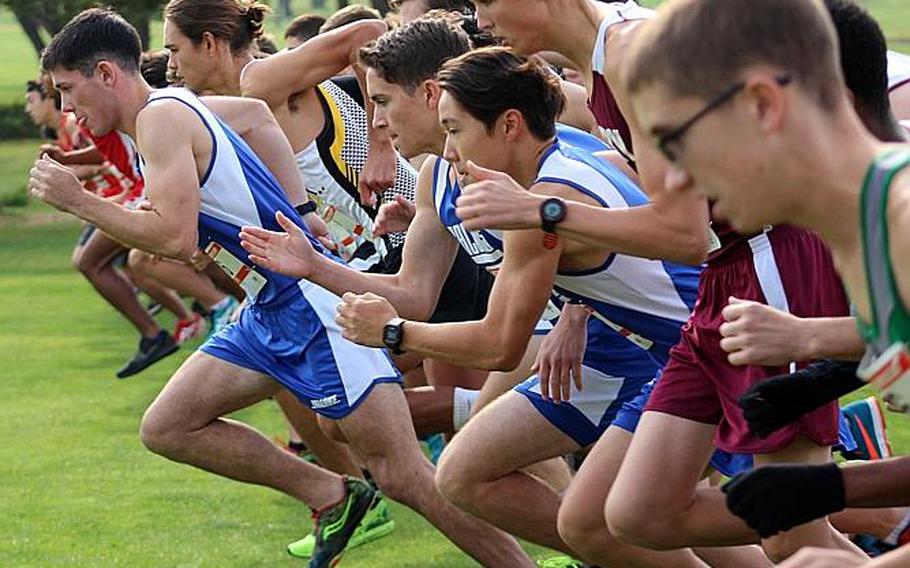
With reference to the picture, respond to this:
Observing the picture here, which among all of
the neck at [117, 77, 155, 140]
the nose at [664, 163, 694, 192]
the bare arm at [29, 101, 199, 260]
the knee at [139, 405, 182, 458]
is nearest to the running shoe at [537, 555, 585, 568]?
the knee at [139, 405, 182, 458]

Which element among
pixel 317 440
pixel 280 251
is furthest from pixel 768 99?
pixel 317 440

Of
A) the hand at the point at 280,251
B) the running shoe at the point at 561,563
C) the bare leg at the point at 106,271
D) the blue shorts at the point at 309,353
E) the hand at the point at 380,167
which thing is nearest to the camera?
the hand at the point at 280,251

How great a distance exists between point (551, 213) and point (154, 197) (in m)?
2.09

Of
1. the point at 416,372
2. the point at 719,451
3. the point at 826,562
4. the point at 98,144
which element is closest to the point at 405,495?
the point at 719,451

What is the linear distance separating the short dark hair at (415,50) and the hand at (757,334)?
2.35 meters

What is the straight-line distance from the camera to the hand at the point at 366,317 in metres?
5.08

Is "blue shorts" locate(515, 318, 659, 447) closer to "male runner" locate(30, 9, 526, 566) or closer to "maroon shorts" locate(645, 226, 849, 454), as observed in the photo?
"maroon shorts" locate(645, 226, 849, 454)

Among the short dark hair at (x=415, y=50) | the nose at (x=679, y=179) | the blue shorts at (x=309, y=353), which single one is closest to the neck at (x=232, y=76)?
the blue shorts at (x=309, y=353)

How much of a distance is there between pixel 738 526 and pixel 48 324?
11.0 m

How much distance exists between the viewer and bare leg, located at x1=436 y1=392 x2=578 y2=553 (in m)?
5.29

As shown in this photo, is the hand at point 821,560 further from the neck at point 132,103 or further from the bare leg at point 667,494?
the neck at point 132,103

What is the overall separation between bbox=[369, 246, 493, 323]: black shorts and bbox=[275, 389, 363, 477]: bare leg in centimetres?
78

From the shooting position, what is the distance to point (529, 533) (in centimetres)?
543

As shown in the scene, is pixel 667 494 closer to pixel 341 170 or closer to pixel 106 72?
pixel 106 72
